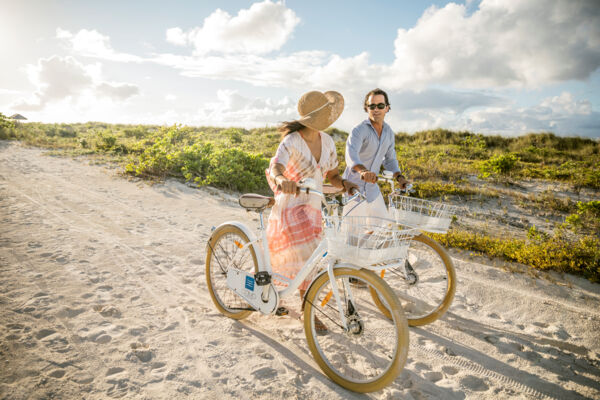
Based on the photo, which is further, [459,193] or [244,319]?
[459,193]

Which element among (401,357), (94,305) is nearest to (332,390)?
(401,357)

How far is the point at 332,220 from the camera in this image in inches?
84.4

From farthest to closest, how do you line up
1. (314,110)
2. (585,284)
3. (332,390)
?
1. (585,284)
2. (314,110)
3. (332,390)

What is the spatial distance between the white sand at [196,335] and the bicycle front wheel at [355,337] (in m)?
0.17

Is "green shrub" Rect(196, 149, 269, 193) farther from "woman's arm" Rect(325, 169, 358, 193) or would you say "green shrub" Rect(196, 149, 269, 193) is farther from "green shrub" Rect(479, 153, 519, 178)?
"green shrub" Rect(479, 153, 519, 178)

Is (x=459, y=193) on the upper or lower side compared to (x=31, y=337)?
upper

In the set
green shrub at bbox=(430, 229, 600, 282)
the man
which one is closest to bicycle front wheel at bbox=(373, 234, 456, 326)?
the man

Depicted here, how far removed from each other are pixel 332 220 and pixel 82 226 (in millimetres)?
5243

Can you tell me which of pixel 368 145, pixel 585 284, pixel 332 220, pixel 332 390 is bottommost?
pixel 332 390

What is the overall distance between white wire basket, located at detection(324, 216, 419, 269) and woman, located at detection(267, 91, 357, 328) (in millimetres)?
864

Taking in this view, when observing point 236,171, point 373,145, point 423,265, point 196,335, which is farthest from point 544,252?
point 236,171

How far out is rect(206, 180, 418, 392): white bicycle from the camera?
2.12 m

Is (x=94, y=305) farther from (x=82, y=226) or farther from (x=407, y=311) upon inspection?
(x=407, y=311)

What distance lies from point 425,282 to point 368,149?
5.85 ft
